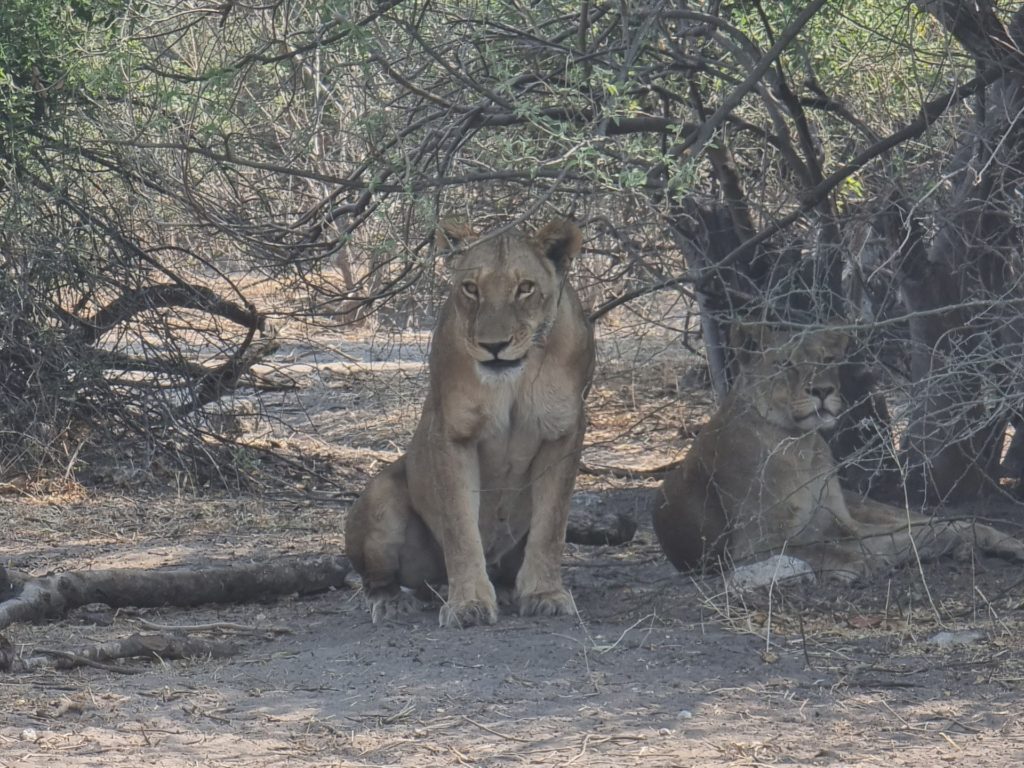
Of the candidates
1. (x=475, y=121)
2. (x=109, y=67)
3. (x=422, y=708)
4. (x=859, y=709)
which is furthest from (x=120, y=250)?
(x=859, y=709)

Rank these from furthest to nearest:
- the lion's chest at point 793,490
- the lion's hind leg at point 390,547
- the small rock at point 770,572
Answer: the lion's chest at point 793,490 → the lion's hind leg at point 390,547 → the small rock at point 770,572

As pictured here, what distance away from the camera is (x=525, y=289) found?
19.3ft

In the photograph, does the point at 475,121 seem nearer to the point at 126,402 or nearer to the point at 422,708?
the point at 422,708

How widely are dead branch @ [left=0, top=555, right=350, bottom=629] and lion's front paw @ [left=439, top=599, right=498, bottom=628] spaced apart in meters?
1.00

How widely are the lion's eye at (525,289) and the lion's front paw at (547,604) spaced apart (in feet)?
3.69

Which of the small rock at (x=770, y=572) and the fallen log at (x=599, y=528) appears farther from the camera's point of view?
the fallen log at (x=599, y=528)

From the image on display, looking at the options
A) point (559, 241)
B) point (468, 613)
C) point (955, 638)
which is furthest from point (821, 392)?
point (468, 613)

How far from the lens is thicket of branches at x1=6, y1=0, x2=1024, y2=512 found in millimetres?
6227

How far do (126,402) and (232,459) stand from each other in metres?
0.67

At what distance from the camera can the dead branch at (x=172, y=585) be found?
595 cm

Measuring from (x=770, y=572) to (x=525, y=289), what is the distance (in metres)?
1.48

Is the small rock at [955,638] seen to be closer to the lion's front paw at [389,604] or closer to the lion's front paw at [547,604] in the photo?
the lion's front paw at [547,604]

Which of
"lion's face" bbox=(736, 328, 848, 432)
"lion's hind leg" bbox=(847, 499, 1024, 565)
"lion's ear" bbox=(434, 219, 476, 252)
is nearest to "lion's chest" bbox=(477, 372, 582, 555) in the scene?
"lion's ear" bbox=(434, 219, 476, 252)

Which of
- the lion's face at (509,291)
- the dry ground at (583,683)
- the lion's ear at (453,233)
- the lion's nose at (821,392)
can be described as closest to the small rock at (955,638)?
the dry ground at (583,683)
